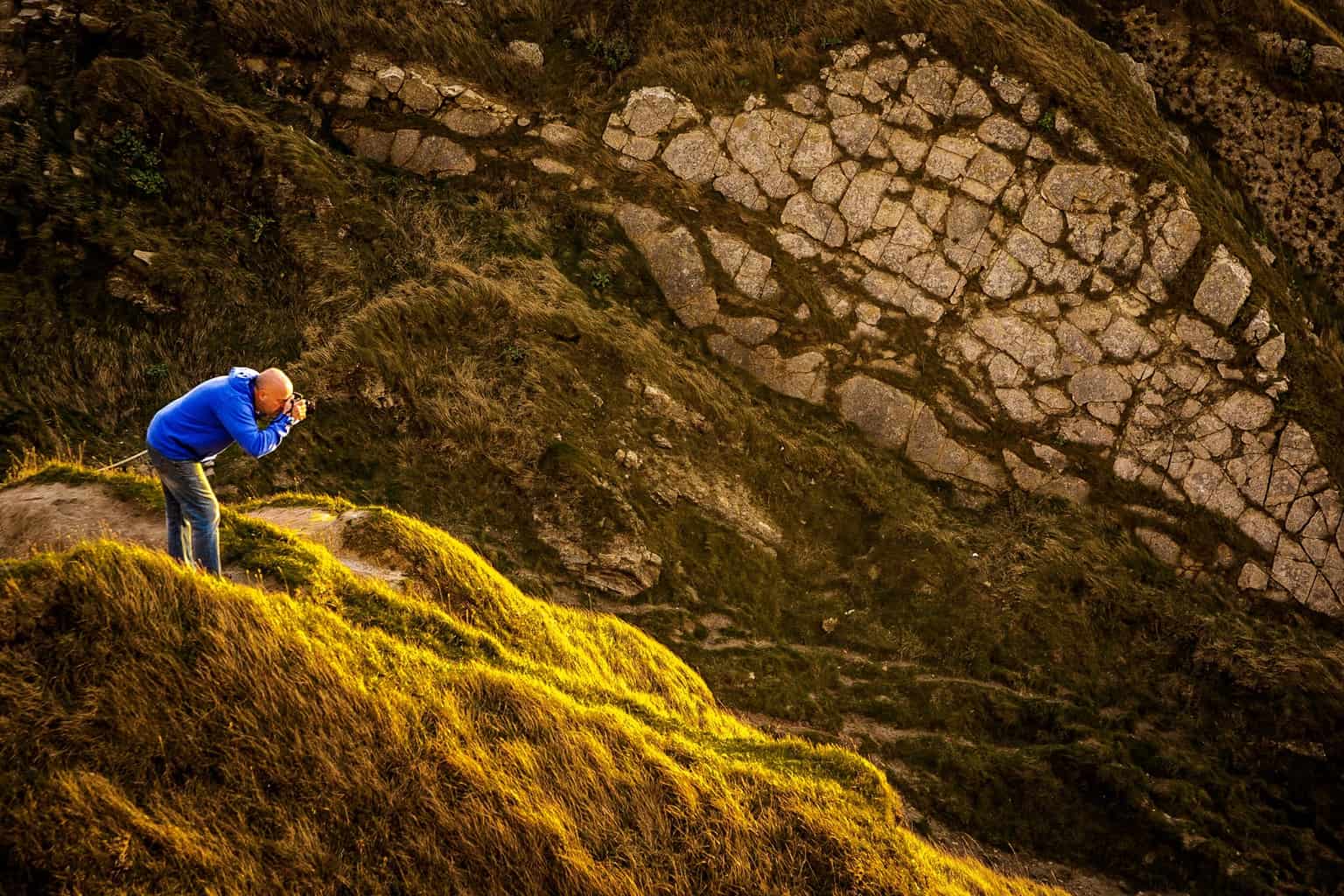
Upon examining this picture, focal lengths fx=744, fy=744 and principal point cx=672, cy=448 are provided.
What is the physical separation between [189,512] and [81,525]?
1.49m

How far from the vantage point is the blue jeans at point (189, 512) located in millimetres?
5586

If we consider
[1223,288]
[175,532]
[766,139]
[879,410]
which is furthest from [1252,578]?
[175,532]

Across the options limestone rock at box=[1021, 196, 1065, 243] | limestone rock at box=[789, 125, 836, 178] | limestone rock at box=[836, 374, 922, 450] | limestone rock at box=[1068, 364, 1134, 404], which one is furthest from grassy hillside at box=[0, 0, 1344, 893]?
limestone rock at box=[1068, 364, 1134, 404]

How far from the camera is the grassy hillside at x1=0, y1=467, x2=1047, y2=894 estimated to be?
3.78m

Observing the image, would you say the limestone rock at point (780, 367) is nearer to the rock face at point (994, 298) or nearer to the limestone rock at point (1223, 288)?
the rock face at point (994, 298)

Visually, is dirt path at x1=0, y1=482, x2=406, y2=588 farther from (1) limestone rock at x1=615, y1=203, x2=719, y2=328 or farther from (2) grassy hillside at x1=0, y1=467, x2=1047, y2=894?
(1) limestone rock at x1=615, y1=203, x2=719, y2=328

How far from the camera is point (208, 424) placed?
5602 mm

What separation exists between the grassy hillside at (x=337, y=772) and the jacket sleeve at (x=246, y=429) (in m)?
1.00

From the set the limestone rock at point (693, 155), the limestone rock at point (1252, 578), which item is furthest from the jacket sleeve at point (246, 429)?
the limestone rock at point (1252, 578)

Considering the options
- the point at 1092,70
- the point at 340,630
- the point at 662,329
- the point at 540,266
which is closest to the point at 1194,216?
the point at 1092,70

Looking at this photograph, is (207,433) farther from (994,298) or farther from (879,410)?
(994,298)

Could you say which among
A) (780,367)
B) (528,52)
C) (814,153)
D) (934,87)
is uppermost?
(934,87)

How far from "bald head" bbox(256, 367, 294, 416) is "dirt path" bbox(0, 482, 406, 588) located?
4.72 ft

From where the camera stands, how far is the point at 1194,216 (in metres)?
12.6
